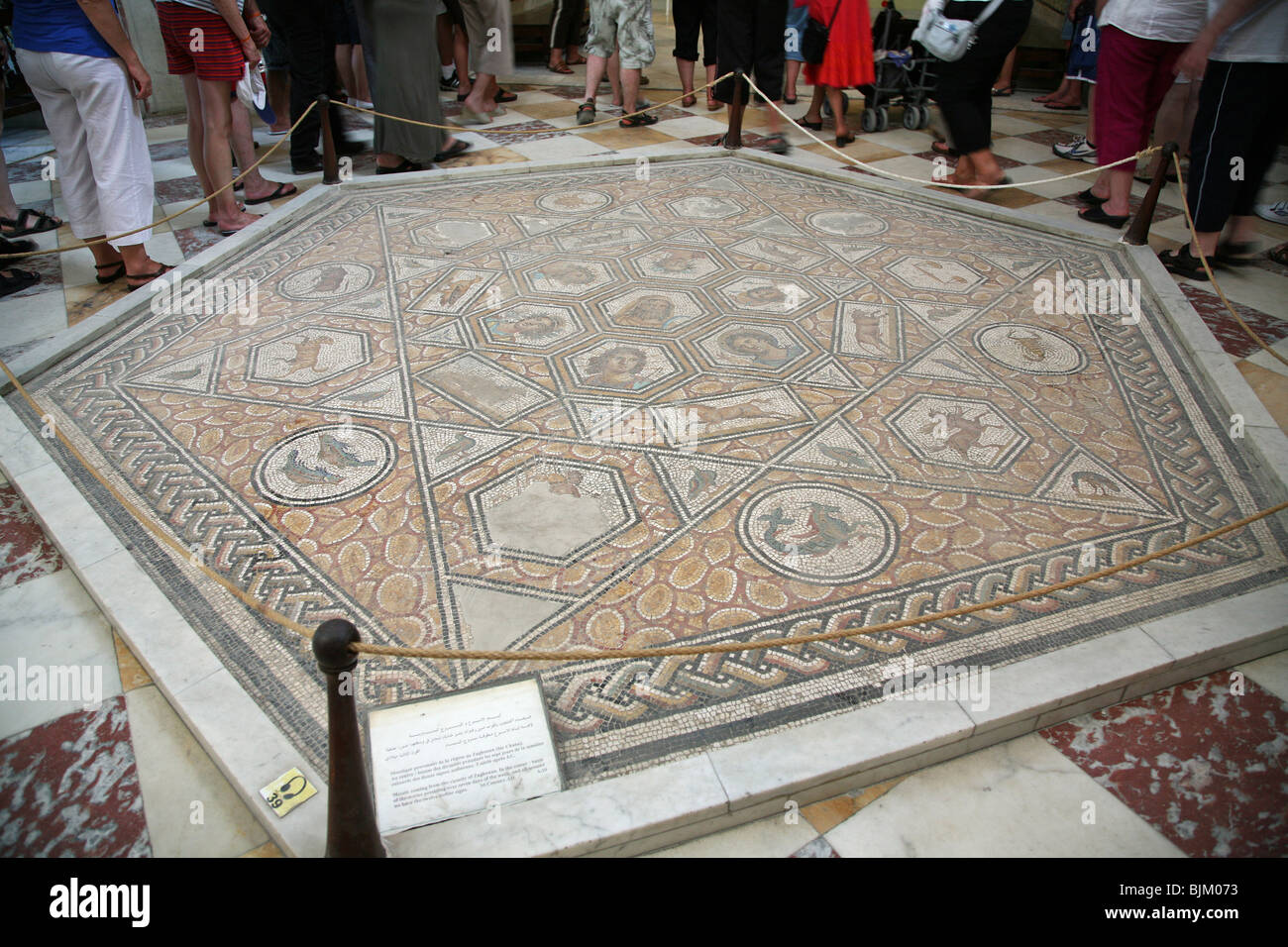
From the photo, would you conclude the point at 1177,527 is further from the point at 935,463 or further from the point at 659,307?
the point at 659,307

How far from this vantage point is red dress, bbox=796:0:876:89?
5.18 metres

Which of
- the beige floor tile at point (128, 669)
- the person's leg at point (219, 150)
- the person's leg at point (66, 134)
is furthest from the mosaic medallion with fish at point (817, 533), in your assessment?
the person's leg at point (66, 134)

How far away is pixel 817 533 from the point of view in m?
2.16

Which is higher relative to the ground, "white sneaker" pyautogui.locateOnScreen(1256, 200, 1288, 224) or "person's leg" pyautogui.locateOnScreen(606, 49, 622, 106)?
"person's leg" pyautogui.locateOnScreen(606, 49, 622, 106)

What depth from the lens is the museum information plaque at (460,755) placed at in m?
1.50

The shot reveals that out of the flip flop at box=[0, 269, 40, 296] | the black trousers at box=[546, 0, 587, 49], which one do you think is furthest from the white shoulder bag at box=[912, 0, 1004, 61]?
the black trousers at box=[546, 0, 587, 49]

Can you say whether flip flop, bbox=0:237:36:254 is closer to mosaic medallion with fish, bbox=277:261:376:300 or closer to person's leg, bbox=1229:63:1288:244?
mosaic medallion with fish, bbox=277:261:376:300

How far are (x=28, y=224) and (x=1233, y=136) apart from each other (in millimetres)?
5512

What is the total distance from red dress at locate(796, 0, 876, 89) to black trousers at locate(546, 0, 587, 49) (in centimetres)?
308

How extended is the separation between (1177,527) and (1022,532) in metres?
0.43

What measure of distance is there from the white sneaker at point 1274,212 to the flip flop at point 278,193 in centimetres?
518

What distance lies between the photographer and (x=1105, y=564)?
2072mm

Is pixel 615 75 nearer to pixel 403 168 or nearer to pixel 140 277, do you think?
pixel 403 168
